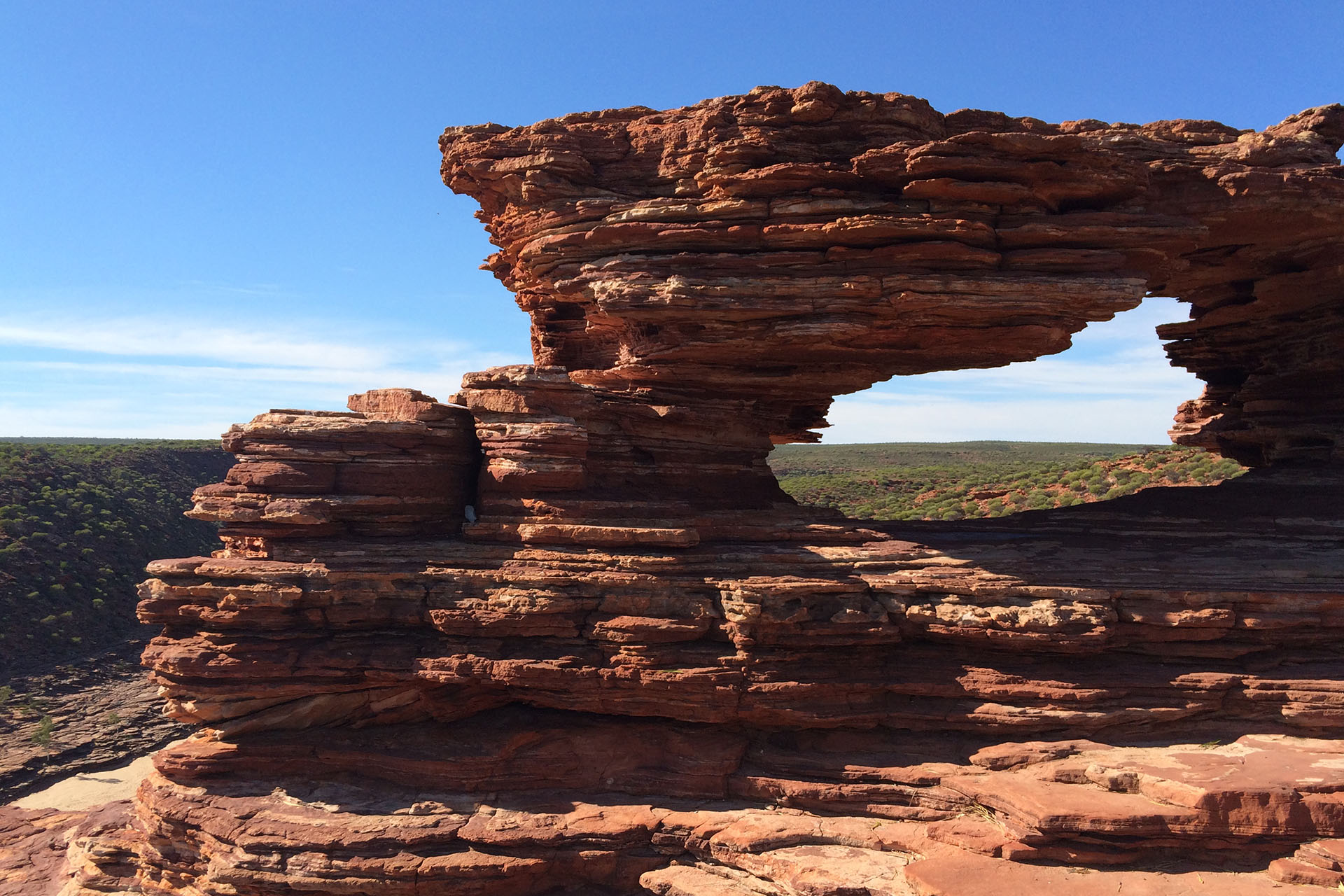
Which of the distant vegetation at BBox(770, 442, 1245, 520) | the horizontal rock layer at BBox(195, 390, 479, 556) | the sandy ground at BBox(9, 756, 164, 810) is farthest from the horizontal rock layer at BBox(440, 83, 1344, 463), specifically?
the sandy ground at BBox(9, 756, 164, 810)

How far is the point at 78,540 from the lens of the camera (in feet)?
176

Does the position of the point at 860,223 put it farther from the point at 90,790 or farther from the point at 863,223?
the point at 90,790

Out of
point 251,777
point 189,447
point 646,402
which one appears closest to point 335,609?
point 251,777

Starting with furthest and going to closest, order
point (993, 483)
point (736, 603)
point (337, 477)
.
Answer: point (993, 483) → point (337, 477) → point (736, 603)

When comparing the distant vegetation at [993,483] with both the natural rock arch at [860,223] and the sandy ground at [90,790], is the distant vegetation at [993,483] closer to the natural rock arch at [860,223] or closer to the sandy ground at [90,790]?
the natural rock arch at [860,223]

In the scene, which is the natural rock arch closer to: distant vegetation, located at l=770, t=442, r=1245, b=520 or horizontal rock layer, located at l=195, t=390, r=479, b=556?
horizontal rock layer, located at l=195, t=390, r=479, b=556

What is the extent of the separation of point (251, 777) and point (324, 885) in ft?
10.5

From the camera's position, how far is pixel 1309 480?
20.7 m

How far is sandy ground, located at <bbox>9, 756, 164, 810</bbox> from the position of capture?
28.0 m

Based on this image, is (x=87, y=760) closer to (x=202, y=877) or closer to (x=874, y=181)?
(x=202, y=877)

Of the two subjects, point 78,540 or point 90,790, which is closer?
point 90,790

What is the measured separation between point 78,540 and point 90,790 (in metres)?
32.0

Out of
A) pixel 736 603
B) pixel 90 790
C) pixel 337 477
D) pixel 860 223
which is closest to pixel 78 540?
pixel 90 790

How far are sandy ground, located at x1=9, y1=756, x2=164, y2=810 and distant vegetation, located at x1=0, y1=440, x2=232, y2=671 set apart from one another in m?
16.7
